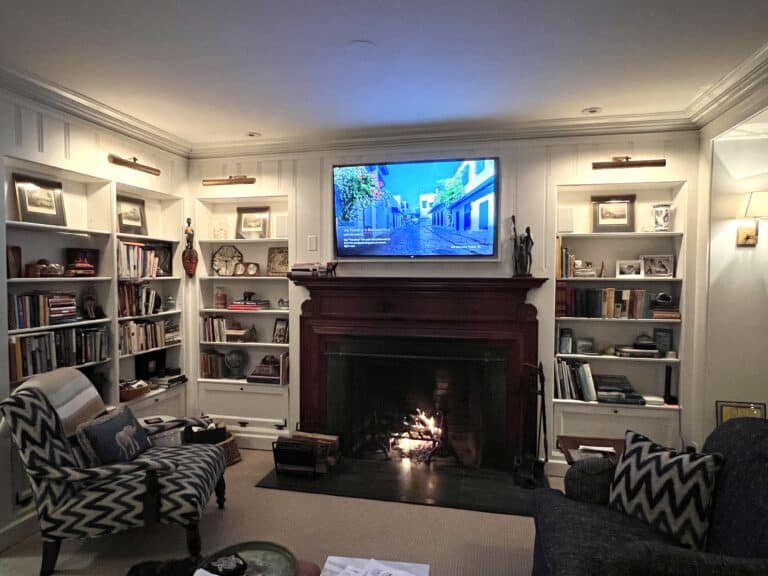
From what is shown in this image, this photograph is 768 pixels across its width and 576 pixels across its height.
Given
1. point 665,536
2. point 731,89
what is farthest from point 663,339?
point 665,536

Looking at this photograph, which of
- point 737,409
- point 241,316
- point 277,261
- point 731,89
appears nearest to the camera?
point 731,89

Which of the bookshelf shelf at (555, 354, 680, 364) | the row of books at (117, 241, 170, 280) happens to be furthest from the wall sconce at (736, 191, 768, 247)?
the row of books at (117, 241, 170, 280)

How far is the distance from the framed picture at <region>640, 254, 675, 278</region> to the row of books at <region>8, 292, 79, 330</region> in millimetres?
4045

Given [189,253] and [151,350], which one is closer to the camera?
[151,350]

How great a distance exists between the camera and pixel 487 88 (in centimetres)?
275

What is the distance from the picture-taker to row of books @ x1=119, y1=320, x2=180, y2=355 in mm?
3486

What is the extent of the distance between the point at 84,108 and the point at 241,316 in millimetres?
1970

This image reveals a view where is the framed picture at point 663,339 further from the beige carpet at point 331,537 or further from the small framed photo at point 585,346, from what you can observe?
the beige carpet at point 331,537

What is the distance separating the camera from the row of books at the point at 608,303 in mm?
3441

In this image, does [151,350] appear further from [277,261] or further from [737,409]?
[737,409]

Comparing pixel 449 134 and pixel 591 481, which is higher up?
pixel 449 134

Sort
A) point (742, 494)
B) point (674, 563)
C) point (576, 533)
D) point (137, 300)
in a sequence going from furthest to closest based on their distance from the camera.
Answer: point (137, 300), point (576, 533), point (742, 494), point (674, 563)

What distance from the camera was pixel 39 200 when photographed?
2.91m

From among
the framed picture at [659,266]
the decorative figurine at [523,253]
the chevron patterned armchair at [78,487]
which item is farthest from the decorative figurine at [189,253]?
the framed picture at [659,266]
